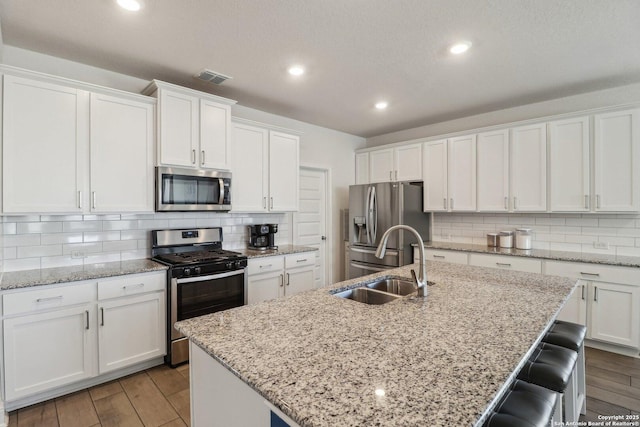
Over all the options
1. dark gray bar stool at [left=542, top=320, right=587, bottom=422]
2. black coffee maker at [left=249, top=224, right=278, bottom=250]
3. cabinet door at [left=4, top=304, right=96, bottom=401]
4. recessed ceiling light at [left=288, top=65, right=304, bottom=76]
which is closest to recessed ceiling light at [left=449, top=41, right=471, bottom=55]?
recessed ceiling light at [left=288, top=65, right=304, bottom=76]

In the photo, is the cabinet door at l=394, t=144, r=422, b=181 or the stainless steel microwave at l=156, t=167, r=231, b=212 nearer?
the stainless steel microwave at l=156, t=167, r=231, b=212

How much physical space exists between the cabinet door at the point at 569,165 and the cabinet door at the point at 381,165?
196 centimetres

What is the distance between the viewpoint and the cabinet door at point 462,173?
3.99 m

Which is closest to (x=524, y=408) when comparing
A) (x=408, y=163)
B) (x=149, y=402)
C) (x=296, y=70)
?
(x=149, y=402)

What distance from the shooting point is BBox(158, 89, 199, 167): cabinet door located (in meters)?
2.80

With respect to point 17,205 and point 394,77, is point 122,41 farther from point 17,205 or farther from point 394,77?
point 394,77

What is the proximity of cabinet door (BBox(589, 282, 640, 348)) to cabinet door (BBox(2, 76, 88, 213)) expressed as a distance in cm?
457

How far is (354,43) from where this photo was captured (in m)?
2.41

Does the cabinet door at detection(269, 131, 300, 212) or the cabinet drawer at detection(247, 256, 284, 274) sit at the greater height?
the cabinet door at detection(269, 131, 300, 212)

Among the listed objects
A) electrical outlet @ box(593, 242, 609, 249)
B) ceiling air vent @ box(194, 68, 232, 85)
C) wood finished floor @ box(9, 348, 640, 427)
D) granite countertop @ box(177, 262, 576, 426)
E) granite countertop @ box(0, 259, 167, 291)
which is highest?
ceiling air vent @ box(194, 68, 232, 85)

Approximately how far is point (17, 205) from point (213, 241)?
5.24 ft

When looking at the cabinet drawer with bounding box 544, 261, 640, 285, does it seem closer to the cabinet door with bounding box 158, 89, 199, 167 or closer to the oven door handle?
the oven door handle

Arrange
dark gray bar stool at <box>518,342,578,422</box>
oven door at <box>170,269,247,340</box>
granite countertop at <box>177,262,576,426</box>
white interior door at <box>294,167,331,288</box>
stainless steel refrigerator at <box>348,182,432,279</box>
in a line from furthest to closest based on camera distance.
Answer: white interior door at <box>294,167,331,288</box>, stainless steel refrigerator at <box>348,182,432,279</box>, oven door at <box>170,269,247,340</box>, dark gray bar stool at <box>518,342,578,422</box>, granite countertop at <box>177,262,576,426</box>

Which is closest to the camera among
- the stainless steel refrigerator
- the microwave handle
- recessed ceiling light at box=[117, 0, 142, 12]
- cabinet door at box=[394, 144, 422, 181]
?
recessed ceiling light at box=[117, 0, 142, 12]
